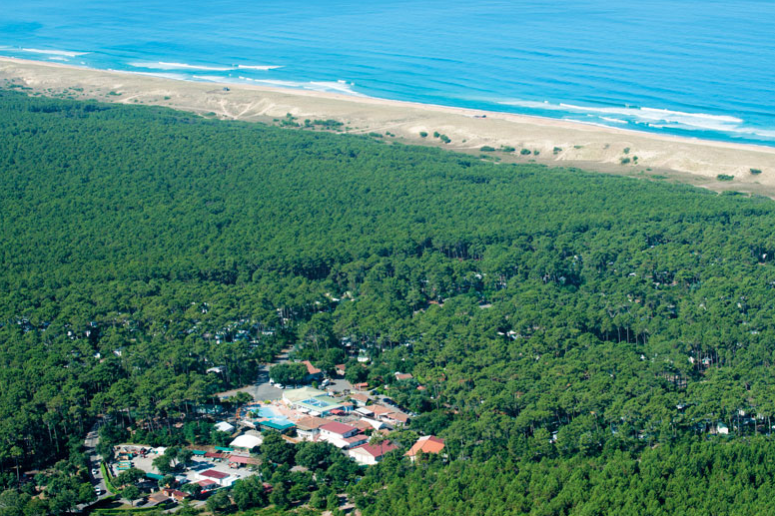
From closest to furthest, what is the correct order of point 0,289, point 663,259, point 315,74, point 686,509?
point 686,509 → point 0,289 → point 663,259 → point 315,74

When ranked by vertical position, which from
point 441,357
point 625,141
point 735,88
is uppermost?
point 735,88

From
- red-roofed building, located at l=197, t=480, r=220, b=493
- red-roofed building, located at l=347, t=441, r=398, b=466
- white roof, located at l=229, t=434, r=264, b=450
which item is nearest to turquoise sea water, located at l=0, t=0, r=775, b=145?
red-roofed building, located at l=347, t=441, r=398, b=466

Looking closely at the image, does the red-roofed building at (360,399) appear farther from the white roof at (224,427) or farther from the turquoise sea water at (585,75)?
the turquoise sea water at (585,75)

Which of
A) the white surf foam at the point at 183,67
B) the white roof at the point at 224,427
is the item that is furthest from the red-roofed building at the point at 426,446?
the white surf foam at the point at 183,67

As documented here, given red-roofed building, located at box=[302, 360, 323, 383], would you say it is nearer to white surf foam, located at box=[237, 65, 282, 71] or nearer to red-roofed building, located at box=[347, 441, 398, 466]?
red-roofed building, located at box=[347, 441, 398, 466]

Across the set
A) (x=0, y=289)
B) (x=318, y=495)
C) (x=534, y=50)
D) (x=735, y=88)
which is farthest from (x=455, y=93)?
(x=318, y=495)

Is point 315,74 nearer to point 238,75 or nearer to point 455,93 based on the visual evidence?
point 238,75
